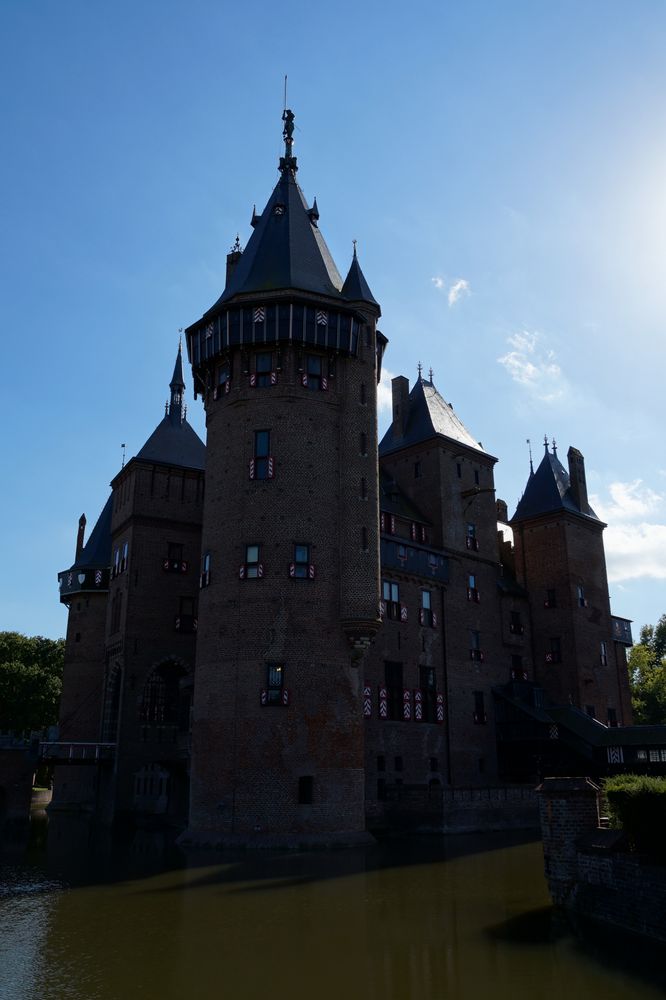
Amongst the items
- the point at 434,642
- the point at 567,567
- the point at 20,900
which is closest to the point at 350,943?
the point at 20,900

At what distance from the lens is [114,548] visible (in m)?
45.3

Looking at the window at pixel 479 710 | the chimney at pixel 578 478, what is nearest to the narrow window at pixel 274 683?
the window at pixel 479 710

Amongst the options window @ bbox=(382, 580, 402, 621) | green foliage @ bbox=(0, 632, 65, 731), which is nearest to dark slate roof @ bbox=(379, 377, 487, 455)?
window @ bbox=(382, 580, 402, 621)


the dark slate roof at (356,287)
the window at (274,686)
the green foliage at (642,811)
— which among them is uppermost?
the dark slate roof at (356,287)

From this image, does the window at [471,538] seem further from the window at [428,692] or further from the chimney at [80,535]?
the chimney at [80,535]

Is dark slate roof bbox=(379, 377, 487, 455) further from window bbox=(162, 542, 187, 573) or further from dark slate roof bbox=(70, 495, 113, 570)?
dark slate roof bbox=(70, 495, 113, 570)

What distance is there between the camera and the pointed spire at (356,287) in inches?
1379

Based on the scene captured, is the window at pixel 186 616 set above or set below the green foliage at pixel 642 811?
above

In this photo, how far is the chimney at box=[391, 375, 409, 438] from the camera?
47.9 metres

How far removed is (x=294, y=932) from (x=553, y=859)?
557 cm

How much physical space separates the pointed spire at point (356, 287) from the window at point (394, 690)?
1618 centimetres

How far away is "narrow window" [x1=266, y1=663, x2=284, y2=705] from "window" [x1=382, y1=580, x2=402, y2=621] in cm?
1015

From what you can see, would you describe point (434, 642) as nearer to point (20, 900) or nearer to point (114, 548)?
point (114, 548)

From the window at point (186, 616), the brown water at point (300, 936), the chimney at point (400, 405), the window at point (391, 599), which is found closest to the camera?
the brown water at point (300, 936)
